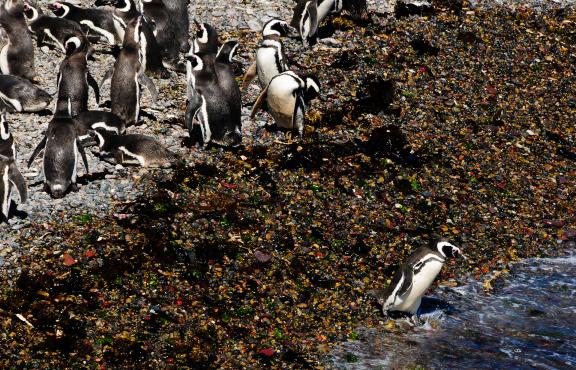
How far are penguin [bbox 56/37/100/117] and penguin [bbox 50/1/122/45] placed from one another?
1708mm

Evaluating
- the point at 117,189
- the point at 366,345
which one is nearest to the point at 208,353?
the point at 366,345

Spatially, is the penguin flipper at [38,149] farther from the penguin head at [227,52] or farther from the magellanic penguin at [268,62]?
the magellanic penguin at [268,62]

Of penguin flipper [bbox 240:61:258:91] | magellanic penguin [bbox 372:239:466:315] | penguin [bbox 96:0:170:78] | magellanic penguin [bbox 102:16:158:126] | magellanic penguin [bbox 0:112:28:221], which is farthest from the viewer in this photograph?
penguin flipper [bbox 240:61:258:91]

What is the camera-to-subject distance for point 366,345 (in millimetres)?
8672

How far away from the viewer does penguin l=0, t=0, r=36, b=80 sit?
1220cm

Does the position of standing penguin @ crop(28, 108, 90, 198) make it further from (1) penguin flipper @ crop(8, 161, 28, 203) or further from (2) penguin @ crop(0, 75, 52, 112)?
(2) penguin @ crop(0, 75, 52, 112)

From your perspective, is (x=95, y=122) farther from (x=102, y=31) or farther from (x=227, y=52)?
(x=102, y=31)

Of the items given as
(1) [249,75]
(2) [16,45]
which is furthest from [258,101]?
(2) [16,45]

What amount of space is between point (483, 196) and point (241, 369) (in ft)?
15.6

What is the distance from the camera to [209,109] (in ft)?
37.2

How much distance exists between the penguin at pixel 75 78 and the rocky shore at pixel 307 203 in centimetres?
46

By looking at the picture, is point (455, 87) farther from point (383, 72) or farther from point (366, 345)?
point (366, 345)

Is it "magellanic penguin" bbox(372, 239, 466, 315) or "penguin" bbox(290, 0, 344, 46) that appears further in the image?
"penguin" bbox(290, 0, 344, 46)

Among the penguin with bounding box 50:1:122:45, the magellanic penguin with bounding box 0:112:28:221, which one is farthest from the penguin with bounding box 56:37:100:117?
the magellanic penguin with bounding box 0:112:28:221
